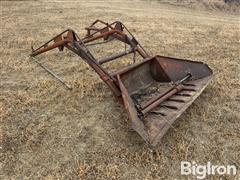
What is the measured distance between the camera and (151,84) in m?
6.16

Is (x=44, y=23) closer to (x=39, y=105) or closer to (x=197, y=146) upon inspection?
(x=39, y=105)

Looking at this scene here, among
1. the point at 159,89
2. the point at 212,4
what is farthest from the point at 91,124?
the point at 212,4

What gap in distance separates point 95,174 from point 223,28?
885cm

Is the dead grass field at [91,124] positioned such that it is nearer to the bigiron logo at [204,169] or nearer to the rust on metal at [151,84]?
the bigiron logo at [204,169]

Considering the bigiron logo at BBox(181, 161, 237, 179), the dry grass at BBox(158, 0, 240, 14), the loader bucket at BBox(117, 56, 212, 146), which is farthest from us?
the dry grass at BBox(158, 0, 240, 14)

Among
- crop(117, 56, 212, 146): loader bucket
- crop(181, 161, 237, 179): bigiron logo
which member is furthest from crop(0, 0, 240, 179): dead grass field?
crop(117, 56, 212, 146): loader bucket

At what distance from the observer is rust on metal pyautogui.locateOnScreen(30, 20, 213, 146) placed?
15.7 ft

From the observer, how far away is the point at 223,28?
11.4 m

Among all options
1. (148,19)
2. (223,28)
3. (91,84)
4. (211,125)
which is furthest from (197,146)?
(148,19)

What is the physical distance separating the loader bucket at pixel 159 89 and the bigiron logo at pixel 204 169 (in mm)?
614

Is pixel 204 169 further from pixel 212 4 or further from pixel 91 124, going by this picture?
pixel 212 4

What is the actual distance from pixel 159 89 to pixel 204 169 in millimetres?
1919

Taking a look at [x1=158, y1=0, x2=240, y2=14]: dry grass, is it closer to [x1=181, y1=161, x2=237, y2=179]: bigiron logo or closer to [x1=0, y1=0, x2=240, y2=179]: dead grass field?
[x1=0, y1=0, x2=240, y2=179]: dead grass field

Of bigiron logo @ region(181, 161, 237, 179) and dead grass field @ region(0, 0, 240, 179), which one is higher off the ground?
dead grass field @ region(0, 0, 240, 179)
